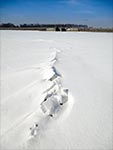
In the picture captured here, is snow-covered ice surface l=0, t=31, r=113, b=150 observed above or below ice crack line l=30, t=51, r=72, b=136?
below

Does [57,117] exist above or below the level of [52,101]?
below

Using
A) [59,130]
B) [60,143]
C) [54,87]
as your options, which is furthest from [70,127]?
[54,87]

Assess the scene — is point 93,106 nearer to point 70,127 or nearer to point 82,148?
point 70,127

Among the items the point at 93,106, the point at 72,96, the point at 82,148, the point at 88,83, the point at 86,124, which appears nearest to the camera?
the point at 82,148

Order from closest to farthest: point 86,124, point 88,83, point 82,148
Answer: point 82,148, point 86,124, point 88,83

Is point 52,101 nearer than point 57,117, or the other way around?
point 57,117

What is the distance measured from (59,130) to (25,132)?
1.23 feet

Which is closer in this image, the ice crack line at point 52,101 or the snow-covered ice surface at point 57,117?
the snow-covered ice surface at point 57,117

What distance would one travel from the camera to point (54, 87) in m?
2.85

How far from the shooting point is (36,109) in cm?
223

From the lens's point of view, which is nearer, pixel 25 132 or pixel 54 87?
pixel 25 132

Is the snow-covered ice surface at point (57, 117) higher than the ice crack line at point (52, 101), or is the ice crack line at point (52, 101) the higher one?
the ice crack line at point (52, 101)

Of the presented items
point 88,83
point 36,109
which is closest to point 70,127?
point 36,109

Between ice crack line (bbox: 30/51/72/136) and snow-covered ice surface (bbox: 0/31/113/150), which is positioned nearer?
snow-covered ice surface (bbox: 0/31/113/150)
